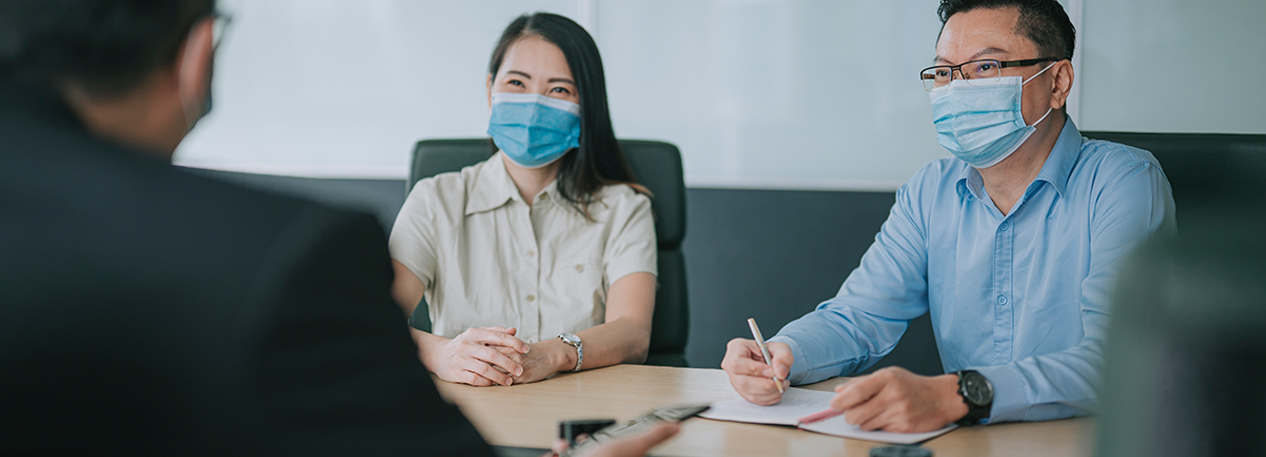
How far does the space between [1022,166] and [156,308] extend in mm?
1461

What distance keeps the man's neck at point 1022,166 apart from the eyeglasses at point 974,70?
11 cm

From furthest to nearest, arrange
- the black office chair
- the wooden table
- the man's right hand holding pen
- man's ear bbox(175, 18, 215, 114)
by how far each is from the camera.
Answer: the black office chair
the man's right hand holding pen
the wooden table
man's ear bbox(175, 18, 215, 114)

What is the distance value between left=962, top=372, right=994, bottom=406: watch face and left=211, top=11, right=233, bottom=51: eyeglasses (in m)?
0.93

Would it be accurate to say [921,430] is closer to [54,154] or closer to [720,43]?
[54,154]

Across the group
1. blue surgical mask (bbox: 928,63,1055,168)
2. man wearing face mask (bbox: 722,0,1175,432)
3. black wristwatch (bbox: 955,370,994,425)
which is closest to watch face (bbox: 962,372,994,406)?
black wristwatch (bbox: 955,370,994,425)

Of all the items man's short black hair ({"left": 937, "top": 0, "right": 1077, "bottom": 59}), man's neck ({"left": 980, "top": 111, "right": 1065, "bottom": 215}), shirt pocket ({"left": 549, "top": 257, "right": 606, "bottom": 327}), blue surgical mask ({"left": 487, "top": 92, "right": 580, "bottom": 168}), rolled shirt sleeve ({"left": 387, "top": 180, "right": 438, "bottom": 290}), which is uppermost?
man's short black hair ({"left": 937, "top": 0, "right": 1077, "bottom": 59})

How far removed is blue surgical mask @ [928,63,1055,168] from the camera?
1517 mm

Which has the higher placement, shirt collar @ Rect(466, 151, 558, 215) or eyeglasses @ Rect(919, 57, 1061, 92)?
eyeglasses @ Rect(919, 57, 1061, 92)

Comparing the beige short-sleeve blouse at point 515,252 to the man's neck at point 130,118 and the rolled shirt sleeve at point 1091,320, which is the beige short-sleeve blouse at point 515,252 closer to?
the rolled shirt sleeve at point 1091,320

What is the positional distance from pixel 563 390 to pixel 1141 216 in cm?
94

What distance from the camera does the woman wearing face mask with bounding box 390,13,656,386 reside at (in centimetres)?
183

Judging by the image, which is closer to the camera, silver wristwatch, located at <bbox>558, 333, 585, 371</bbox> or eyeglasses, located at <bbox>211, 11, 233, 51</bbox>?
eyeglasses, located at <bbox>211, 11, 233, 51</bbox>

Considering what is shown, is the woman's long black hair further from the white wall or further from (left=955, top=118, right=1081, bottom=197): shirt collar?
the white wall

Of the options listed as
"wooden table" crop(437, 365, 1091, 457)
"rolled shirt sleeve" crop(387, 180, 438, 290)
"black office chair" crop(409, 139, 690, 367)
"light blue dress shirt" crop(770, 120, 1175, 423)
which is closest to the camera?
"wooden table" crop(437, 365, 1091, 457)
